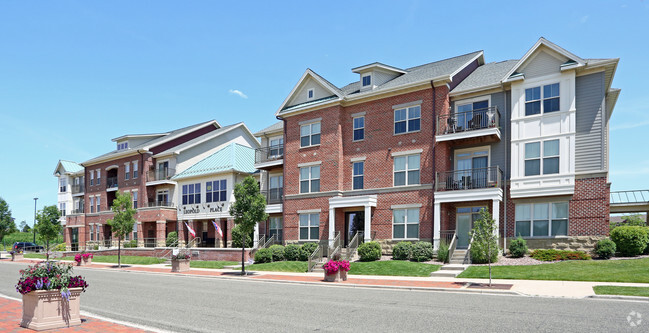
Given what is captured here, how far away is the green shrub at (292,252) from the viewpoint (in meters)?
29.4

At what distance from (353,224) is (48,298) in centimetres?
2199

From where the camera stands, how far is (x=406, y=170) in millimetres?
28578

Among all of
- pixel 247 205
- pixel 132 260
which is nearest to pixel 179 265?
pixel 247 205

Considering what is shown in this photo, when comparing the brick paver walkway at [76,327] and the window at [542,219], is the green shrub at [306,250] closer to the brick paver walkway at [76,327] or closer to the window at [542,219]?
the window at [542,219]

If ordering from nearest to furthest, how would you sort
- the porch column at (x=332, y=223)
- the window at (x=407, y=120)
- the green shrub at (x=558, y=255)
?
the green shrub at (x=558, y=255) → the window at (x=407, y=120) → the porch column at (x=332, y=223)

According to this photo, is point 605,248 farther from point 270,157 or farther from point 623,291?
point 270,157

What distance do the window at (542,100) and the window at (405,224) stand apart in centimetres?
827

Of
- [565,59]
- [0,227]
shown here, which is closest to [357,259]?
[565,59]

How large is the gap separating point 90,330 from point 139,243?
3977 centimetres

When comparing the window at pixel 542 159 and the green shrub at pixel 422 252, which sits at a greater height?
the window at pixel 542 159

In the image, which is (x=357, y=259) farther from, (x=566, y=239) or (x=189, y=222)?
(x=189, y=222)

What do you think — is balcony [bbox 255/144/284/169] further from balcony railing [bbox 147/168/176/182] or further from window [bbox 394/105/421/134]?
balcony railing [bbox 147/168/176/182]

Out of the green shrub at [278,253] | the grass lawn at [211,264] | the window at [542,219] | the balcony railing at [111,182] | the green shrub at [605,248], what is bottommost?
the grass lawn at [211,264]

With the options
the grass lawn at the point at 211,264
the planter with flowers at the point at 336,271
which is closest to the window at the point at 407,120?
the planter with flowers at the point at 336,271
